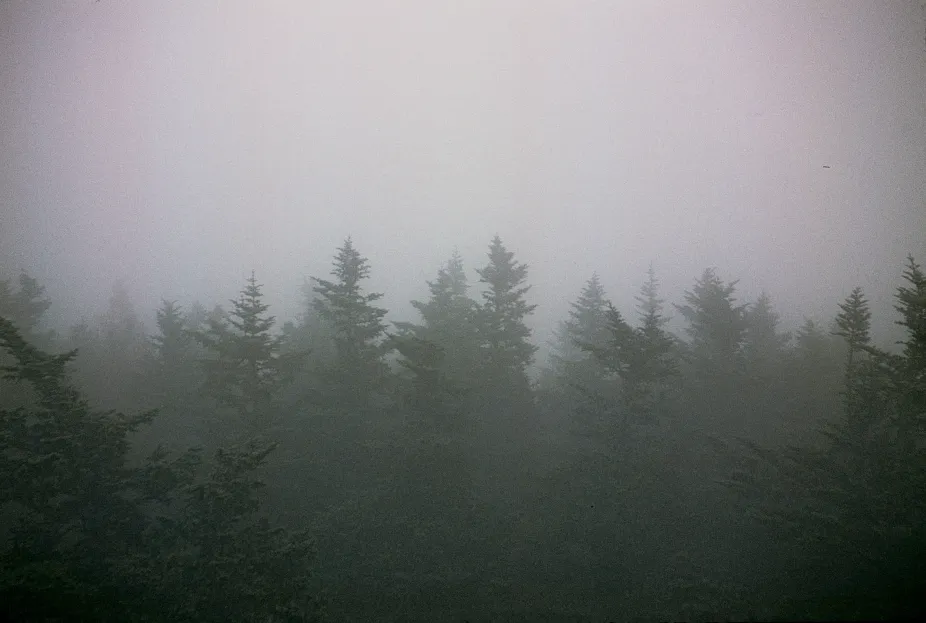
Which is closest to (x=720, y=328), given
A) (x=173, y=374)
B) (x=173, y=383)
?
(x=173, y=383)

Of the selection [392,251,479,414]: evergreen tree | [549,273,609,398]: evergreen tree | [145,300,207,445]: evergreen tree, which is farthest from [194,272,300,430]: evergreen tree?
[549,273,609,398]: evergreen tree

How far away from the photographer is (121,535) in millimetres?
15164

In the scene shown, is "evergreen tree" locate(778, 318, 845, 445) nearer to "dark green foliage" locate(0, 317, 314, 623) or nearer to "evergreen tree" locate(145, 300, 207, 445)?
"dark green foliage" locate(0, 317, 314, 623)

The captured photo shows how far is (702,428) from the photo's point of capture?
2753cm

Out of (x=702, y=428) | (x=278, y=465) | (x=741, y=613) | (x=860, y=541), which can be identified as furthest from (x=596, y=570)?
(x=278, y=465)

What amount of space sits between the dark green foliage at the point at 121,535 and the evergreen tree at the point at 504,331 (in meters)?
14.9

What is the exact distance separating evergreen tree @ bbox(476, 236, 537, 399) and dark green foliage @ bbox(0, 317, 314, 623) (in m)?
14.9

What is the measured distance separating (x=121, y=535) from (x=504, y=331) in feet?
Answer: 68.1

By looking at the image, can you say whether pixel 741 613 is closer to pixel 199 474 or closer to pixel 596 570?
pixel 596 570

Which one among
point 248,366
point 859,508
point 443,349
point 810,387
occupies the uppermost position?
point 810,387

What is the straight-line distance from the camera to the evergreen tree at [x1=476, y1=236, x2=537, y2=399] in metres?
26.2

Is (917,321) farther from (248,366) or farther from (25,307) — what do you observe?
(25,307)

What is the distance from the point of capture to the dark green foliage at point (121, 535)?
12523 mm

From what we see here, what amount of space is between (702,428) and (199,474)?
32543 millimetres
